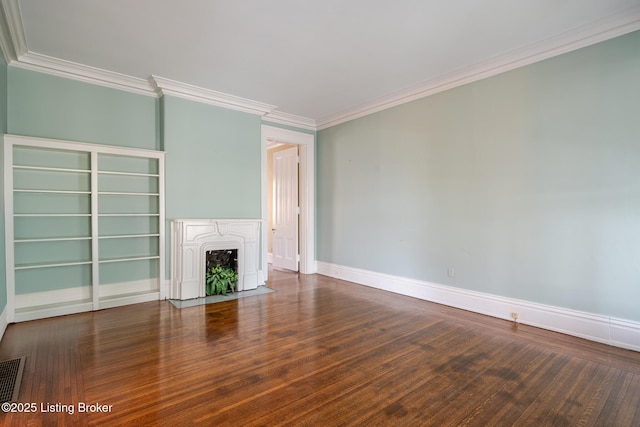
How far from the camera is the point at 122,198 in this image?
13.5 feet

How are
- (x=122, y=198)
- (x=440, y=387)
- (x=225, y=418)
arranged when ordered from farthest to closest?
(x=122, y=198)
(x=440, y=387)
(x=225, y=418)

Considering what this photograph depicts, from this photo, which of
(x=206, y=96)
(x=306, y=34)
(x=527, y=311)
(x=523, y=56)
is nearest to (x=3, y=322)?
(x=206, y=96)

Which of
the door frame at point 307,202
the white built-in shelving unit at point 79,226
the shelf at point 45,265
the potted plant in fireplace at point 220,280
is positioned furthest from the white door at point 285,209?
the shelf at point 45,265

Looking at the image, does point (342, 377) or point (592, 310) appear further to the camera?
point (592, 310)

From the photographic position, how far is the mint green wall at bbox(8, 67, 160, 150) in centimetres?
351

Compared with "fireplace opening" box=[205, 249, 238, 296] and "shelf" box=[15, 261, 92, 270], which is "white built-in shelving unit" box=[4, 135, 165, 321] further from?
"fireplace opening" box=[205, 249, 238, 296]

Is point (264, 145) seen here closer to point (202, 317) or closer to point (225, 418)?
point (202, 317)

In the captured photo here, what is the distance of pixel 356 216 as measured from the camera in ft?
17.5

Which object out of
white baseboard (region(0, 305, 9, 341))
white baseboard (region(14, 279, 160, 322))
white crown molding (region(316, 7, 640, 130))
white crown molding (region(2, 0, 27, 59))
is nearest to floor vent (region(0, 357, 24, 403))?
white baseboard (region(0, 305, 9, 341))

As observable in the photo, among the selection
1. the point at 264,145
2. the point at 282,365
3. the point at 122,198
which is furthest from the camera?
the point at 264,145

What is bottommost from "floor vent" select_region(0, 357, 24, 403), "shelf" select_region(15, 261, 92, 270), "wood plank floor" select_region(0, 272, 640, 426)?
"wood plank floor" select_region(0, 272, 640, 426)

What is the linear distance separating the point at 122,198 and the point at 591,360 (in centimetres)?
539

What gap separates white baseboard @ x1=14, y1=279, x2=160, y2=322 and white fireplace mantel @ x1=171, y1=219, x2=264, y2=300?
40 cm

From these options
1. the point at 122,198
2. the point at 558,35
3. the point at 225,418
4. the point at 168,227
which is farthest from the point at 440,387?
the point at 122,198
